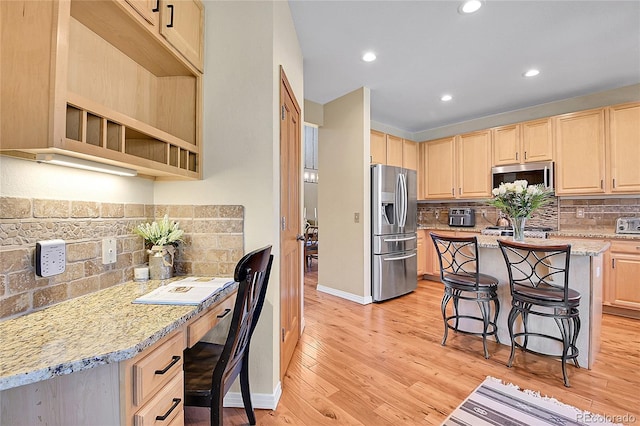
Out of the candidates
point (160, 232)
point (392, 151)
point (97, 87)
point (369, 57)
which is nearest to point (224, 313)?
point (160, 232)

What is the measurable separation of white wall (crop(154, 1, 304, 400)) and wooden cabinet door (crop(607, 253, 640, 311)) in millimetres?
3719

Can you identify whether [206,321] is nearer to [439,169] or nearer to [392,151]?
[392,151]

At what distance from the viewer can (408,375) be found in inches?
80.1

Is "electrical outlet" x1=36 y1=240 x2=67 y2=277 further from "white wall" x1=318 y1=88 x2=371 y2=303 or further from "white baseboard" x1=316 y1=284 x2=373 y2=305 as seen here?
"white baseboard" x1=316 y1=284 x2=373 y2=305

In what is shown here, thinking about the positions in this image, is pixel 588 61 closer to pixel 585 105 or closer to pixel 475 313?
pixel 585 105

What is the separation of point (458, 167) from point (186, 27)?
4271mm

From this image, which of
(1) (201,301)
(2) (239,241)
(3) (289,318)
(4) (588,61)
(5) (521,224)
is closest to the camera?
(1) (201,301)

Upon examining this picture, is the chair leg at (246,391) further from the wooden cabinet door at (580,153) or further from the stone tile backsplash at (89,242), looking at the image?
the wooden cabinet door at (580,153)

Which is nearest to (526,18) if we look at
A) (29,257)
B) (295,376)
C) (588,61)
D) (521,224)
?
(588,61)

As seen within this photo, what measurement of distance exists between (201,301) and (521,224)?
251cm

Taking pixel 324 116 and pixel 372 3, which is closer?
pixel 372 3

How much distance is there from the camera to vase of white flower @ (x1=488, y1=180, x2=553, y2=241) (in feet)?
7.66

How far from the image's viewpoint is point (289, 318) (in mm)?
2166

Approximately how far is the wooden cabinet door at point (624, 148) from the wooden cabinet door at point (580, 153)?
0.27ft
